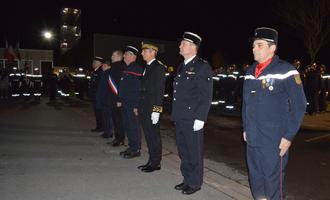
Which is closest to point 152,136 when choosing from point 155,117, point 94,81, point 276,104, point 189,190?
point 155,117

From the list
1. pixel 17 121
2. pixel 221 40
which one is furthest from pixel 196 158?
pixel 221 40

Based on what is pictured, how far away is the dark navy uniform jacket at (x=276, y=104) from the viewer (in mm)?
3977

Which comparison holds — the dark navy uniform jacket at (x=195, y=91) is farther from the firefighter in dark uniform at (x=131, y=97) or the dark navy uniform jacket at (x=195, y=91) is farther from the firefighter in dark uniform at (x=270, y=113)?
the firefighter in dark uniform at (x=131, y=97)

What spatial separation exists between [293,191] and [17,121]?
372 inches

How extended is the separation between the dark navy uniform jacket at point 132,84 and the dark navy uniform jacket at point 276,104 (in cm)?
349

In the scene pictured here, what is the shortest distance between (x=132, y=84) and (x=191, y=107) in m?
2.36

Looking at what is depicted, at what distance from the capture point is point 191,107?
531 centimetres

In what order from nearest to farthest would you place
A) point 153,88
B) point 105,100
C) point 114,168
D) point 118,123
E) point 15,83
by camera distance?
1. point 153,88
2. point 114,168
3. point 118,123
4. point 105,100
5. point 15,83

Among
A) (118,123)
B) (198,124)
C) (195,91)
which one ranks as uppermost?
(195,91)

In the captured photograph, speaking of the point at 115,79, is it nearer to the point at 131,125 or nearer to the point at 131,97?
the point at 131,97

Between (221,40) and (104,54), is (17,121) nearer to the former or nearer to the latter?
(104,54)

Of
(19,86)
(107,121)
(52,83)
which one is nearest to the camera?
(107,121)

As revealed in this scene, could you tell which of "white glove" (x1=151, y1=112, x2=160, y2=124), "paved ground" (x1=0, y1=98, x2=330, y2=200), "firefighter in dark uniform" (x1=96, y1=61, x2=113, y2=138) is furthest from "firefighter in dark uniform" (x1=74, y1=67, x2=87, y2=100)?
"white glove" (x1=151, y1=112, x2=160, y2=124)

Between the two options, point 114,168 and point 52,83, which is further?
point 52,83
